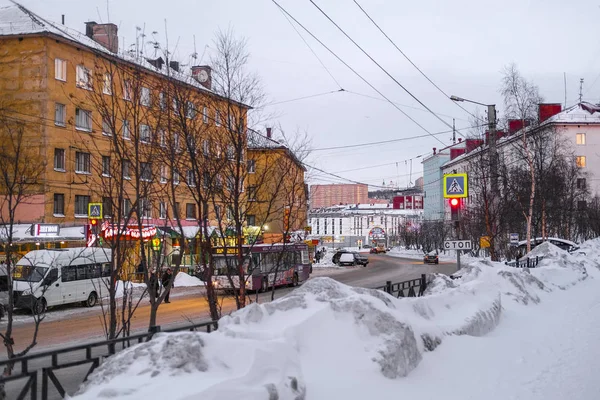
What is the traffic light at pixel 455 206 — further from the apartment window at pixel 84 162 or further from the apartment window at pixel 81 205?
the apartment window at pixel 81 205

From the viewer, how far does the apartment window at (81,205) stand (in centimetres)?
3648

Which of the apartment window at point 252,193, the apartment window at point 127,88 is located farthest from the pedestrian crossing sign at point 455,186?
the apartment window at point 127,88

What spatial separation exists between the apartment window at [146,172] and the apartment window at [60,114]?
28883 mm

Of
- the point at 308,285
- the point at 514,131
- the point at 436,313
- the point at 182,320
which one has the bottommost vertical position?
the point at 182,320

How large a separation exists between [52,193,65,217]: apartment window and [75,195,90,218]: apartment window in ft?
3.03

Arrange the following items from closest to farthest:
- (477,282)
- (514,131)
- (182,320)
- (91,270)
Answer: (477,282), (182,320), (91,270), (514,131)

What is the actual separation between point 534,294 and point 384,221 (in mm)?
135599

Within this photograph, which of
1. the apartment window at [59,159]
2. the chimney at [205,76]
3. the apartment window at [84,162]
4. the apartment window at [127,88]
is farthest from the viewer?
the apartment window at [59,159]

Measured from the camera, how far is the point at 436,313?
11.5m

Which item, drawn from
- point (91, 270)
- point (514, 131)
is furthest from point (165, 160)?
point (514, 131)

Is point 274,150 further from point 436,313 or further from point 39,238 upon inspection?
point 39,238

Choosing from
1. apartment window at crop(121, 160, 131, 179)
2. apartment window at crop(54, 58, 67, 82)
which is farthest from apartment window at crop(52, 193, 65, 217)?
apartment window at crop(121, 160, 131, 179)

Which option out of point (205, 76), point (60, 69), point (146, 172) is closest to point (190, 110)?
point (146, 172)

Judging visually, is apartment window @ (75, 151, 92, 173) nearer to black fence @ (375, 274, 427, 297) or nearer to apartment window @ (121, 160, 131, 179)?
apartment window @ (121, 160, 131, 179)
